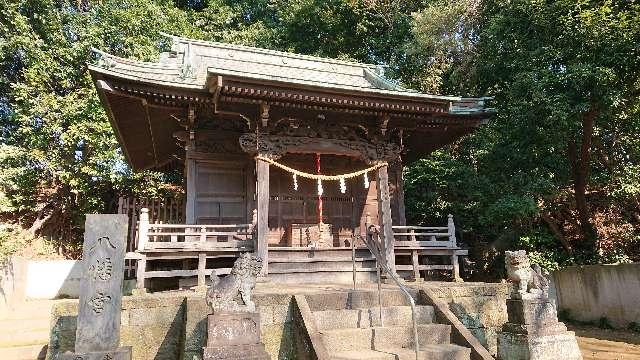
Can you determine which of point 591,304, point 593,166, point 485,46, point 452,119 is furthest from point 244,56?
point 591,304

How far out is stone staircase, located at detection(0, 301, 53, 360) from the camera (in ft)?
27.6

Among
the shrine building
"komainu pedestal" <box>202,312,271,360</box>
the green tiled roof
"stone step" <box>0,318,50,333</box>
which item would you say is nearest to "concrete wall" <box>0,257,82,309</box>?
"stone step" <box>0,318,50,333</box>

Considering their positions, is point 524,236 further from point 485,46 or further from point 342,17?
point 342,17

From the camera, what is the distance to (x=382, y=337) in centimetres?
605

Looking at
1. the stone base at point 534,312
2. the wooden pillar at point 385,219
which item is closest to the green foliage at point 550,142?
the wooden pillar at point 385,219

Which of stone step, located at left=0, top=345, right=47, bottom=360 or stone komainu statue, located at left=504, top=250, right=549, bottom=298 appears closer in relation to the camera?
stone komainu statue, located at left=504, top=250, right=549, bottom=298

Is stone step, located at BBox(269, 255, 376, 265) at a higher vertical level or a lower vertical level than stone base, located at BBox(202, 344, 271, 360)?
higher

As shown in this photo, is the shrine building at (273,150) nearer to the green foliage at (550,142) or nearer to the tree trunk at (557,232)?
the green foliage at (550,142)

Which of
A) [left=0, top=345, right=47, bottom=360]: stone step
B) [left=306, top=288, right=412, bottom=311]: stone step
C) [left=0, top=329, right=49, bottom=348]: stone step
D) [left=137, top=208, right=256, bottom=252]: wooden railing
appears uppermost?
[left=137, top=208, right=256, bottom=252]: wooden railing

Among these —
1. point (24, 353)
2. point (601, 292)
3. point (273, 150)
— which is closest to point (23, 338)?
point (24, 353)

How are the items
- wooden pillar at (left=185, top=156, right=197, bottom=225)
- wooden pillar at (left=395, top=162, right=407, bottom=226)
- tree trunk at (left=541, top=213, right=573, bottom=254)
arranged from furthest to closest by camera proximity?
1. tree trunk at (left=541, top=213, right=573, bottom=254)
2. wooden pillar at (left=395, top=162, right=407, bottom=226)
3. wooden pillar at (left=185, top=156, right=197, bottom=225)

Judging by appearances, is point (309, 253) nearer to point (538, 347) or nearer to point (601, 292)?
point (538, 347)

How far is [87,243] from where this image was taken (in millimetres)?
5266

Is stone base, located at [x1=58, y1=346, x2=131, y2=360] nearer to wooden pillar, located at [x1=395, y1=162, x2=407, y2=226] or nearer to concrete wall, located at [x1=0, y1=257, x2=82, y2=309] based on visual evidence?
wooden pillar, located at [x1=395, y1=162, x2=407, y2=226]
